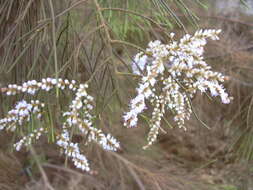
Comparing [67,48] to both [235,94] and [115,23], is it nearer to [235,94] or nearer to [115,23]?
[115,23]

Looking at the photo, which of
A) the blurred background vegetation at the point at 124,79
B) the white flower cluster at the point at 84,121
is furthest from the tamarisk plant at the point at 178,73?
the blurred background vegetation at the point at 124,79

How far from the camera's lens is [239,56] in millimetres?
3826

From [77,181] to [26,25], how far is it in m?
2.23

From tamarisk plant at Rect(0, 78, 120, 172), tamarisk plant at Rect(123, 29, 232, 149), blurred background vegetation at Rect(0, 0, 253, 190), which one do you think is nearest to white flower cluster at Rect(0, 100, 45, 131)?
tamarisk plant at Rect(0, 78, 120, 172)

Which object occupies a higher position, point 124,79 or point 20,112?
point 124,79

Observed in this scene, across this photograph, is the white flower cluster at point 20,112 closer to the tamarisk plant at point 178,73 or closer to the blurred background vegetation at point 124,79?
the blurred background vegetation at point 124,79

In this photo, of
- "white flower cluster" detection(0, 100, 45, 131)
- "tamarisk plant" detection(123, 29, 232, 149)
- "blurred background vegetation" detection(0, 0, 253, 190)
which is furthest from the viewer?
"blurred background vegetation" detection(0, 0, 253, 190)

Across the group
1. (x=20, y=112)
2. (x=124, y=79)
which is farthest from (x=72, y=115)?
(x=124, y=79)

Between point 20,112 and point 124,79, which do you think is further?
point 124,79

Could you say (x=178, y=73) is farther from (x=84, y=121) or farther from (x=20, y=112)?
(x=20, y=112)

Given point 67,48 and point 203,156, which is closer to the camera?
point 67,48

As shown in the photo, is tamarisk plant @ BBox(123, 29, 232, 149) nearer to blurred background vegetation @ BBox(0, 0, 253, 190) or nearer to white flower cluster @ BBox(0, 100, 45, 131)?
blurred background vegetation @ BBox(0, 0, 253, 190)

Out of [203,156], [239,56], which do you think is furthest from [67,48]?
[203,156]

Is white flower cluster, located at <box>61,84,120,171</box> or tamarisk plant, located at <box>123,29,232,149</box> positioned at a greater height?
tamarisk plant, located at <box>123,29,232,149</box>
